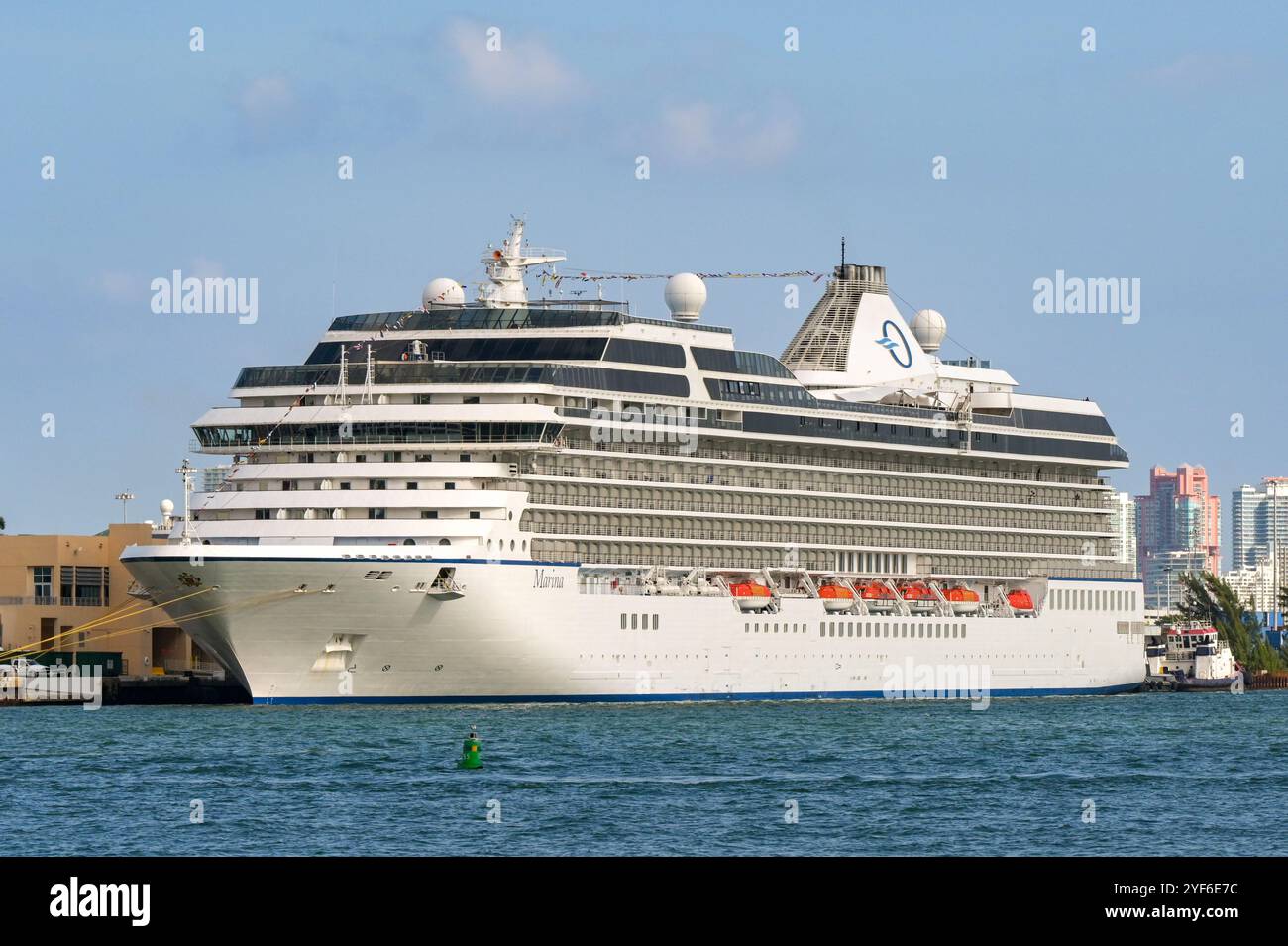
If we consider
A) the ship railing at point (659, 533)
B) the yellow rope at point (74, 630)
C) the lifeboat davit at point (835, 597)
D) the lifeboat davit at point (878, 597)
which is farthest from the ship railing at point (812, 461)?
the yellow rope at point (74, 630)

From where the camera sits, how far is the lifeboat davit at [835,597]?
85.0 m

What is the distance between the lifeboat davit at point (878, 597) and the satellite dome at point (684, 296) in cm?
1367

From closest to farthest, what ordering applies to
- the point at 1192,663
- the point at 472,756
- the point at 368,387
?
1. the point at 472,756
2. the point at 368,387
3. the point at 1192,663

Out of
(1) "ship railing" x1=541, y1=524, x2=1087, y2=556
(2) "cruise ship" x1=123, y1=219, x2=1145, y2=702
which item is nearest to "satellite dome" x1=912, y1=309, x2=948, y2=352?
(2) "cruise ship" x1=123, y1=219, x2=1145, y2=702

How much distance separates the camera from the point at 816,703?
8106 centimetres

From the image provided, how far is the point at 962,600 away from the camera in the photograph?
301ft

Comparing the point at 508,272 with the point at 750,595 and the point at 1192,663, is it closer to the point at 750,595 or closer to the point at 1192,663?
the point at 750,595

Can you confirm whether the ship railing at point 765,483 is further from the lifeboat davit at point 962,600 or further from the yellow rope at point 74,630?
the yellow rope at point 74,630

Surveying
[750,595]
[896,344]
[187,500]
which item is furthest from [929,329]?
[187,500]

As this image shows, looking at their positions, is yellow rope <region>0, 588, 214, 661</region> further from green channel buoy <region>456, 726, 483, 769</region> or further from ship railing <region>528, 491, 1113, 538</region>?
green channel buoy <region>456, 726, 483, 769</region>

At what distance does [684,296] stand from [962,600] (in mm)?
19602

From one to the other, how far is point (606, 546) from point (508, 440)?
6430mm
